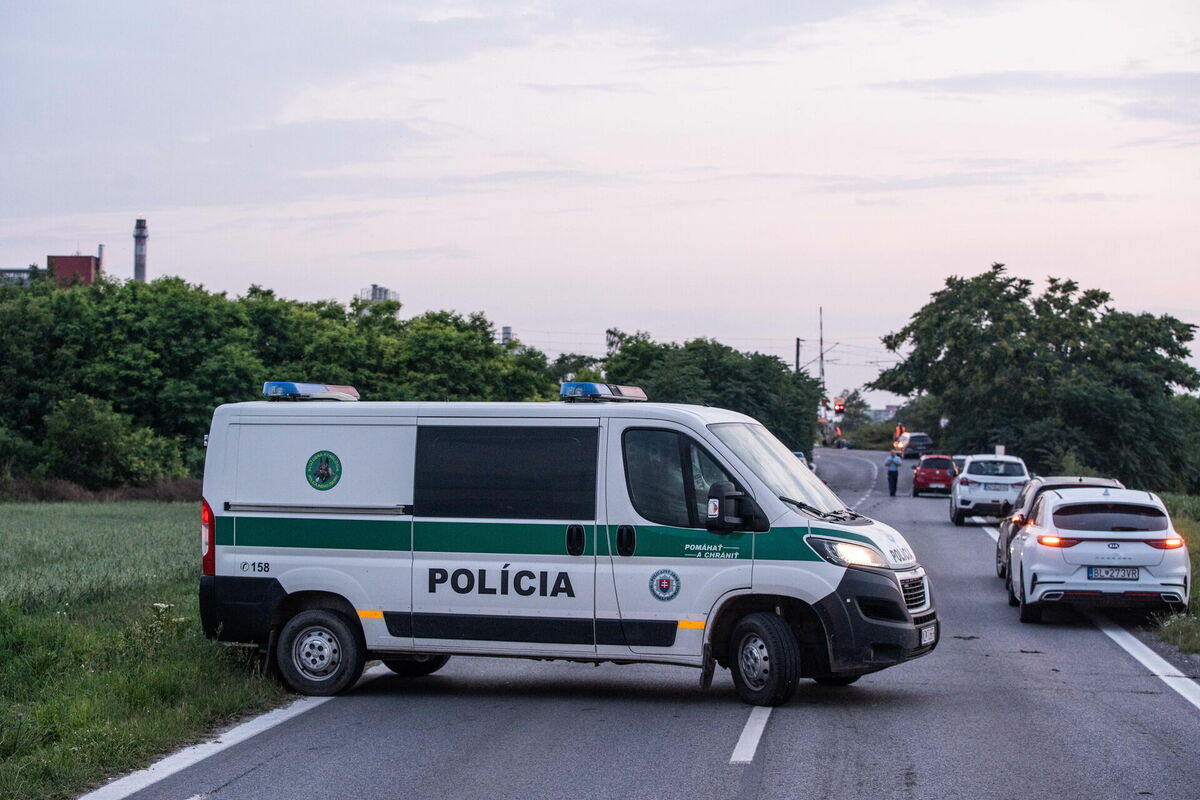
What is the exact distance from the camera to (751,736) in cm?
911

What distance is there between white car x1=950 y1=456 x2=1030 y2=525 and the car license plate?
59.8ft

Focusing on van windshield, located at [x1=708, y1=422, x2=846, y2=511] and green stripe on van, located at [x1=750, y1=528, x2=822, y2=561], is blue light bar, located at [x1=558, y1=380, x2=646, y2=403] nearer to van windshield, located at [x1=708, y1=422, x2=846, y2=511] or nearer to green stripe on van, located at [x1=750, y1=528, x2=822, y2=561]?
van windshield, located at [x1=708, y1=422, x2=846, y2=511]

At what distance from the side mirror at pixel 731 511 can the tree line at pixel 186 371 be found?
126ft

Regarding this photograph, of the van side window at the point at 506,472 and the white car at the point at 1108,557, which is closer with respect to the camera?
the van side window at the point at 506,472

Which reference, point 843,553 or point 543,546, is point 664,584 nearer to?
point 543,546

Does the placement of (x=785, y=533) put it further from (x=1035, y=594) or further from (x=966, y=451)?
(x=966, y=451)

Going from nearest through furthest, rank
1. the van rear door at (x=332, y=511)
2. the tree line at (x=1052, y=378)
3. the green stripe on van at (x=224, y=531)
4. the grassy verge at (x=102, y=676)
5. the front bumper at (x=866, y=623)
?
1. the grassy verge at (x=102, y=676)
2. the front bumper at (x=866, y=623)
3. the van rear door at (x=332, y=511)
4. the green stripe on van at (x=224, y=531)
5. the tree line at (x=1052, y=378)

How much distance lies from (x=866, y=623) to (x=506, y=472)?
2.87 m

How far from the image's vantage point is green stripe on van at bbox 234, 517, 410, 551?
10.8m

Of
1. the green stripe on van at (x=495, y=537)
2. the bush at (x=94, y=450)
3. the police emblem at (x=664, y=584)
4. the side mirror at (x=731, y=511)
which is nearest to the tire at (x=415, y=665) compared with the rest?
the green stripe on van at (x=495, y=537)

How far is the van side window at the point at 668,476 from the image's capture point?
1032 cm

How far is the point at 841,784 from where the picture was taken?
776 centimetres

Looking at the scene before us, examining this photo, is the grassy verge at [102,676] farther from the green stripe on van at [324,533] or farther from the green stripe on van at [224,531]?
the green stripe on van at [324,533]

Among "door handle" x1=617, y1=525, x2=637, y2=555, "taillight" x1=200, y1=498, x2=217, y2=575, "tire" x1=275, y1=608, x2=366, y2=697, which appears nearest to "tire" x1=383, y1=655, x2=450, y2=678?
"tire" x1=275, y1=608, x2=366, y2=697
